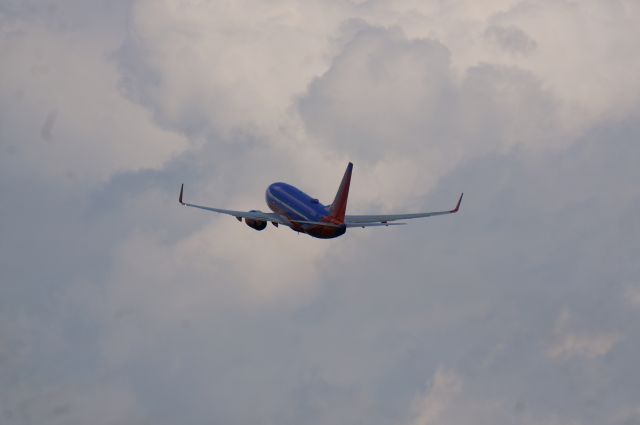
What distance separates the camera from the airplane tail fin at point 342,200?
188 meters

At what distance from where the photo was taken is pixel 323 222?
19125 centimetres

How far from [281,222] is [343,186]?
608 inches

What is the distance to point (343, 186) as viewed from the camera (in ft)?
620

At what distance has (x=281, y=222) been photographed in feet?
655

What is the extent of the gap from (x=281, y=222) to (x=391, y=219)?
1728 centimetres

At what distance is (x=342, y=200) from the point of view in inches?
7392

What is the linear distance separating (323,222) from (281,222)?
35.2 feet

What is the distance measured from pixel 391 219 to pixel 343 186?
564 inches

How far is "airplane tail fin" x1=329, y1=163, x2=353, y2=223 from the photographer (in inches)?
7402

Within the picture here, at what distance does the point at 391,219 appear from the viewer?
19988 cm

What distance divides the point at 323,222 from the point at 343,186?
21.6 feet
